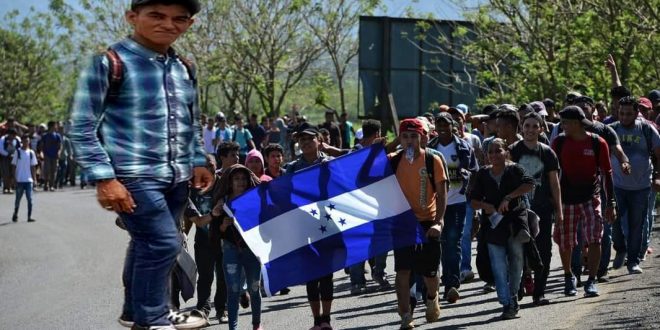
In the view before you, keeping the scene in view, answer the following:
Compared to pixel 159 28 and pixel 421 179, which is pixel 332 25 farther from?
pixel 159 28

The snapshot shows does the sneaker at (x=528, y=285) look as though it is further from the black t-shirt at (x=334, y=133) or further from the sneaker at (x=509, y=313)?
the black t-shirt at (x=334, y=133)

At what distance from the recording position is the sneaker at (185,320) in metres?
7.07

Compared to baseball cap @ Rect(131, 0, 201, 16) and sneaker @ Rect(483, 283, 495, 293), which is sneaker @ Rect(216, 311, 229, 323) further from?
baseball cap @ Rect(131, 0, 201, 16)

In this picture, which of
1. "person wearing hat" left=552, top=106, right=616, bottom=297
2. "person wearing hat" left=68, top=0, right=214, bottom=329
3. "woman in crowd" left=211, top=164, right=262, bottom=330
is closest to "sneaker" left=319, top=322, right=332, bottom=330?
"woman in crowd" left=211, top=164, right=262, bottom=330

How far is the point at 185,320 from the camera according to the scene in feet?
23.4

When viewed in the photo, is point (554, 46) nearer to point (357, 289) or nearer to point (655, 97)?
point (655, 97)

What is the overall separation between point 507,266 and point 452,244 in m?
1.35

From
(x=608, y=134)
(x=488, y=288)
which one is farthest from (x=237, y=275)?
(x=608, y=134)

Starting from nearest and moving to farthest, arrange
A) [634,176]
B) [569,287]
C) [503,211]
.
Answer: [503,211] → [569,287] → [634,176]

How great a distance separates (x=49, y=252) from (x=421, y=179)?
11054 mm

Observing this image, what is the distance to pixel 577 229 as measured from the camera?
13.7 m

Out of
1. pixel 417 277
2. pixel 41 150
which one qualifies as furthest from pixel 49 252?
pixel 41 150

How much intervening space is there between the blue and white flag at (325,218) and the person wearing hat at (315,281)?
16 centimetres

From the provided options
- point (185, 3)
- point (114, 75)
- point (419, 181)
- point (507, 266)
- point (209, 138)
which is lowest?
point (507, 266)
